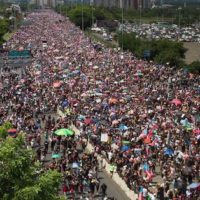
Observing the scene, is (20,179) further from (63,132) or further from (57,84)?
(57,84)

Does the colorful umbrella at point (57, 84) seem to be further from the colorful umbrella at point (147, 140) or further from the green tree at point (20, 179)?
the green tree at point (20, 179)

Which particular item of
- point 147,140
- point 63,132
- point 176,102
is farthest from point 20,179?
point 176,102

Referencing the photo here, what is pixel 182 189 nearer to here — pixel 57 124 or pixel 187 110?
pixel 57 124

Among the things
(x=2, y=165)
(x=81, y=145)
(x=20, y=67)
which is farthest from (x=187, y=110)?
(x=20, y=67)

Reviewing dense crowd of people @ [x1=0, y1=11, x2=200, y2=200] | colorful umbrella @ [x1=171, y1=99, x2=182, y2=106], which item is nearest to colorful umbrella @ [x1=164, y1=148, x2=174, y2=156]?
dense crowd of people @ [x1=0, y1=11, x2=200, y2=200]

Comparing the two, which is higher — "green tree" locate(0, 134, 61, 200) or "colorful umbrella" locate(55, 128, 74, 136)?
"green tree" locate(0, 134, 61, 200)

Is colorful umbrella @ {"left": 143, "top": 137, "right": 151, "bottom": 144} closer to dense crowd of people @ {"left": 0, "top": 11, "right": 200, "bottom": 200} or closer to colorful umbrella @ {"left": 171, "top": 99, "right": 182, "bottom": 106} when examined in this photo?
dense crowd of people @ {"left": 0, "top": 11, "right": 200, "bottom": 200}
